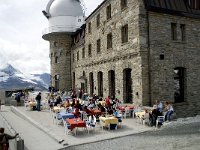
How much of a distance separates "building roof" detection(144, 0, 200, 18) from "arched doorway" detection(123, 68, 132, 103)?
15.6 feet

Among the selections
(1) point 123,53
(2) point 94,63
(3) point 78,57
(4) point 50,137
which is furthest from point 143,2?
(3) point 78,57

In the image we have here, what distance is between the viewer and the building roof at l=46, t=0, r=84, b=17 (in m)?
41.1

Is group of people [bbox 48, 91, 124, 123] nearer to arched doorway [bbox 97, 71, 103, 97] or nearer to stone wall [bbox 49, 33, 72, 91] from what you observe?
arched doorway [bbox 97, 71, 103, 97]

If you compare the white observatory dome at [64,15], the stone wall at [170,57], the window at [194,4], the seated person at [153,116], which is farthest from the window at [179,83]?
the white observatory dome at [64,15]

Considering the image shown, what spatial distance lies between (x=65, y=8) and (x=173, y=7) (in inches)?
893

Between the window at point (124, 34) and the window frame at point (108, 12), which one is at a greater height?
the window frame at point (108, 12)

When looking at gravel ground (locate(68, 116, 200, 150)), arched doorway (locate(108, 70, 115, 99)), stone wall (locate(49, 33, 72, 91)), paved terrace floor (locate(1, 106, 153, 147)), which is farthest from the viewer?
stone wall (locate(49, 33, 72, 91))

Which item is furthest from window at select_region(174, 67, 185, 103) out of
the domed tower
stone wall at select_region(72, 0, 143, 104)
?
the domed tower

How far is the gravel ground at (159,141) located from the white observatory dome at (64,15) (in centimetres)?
2684

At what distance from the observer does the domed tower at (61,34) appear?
125ft

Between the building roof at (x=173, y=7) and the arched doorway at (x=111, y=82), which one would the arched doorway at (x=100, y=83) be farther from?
the building roof at (x=173, y=7)

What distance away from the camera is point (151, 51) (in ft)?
65.1

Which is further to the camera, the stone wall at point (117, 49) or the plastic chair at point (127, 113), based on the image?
the stone wall at point (117, 49)

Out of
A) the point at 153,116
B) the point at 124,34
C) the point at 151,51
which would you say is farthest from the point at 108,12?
the point at 153,116
